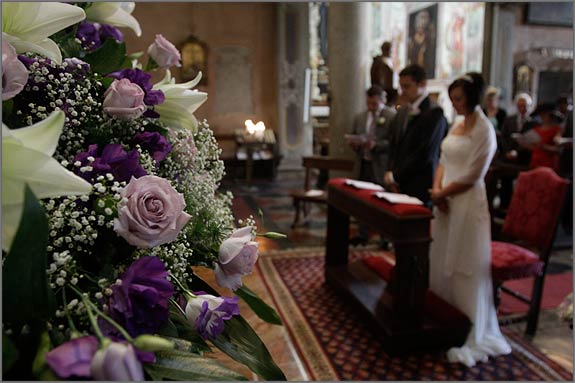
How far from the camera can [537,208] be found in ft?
11.2

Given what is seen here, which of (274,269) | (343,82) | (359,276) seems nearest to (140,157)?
(359,276)

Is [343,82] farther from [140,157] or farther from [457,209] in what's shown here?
[140,157]

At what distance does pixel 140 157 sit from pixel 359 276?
3.46 m

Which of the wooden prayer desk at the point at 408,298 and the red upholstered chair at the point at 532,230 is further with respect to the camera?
the red upholstered chair at the point at 532,230

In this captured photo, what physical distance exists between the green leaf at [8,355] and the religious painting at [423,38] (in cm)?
1477

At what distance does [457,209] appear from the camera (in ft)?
11.2

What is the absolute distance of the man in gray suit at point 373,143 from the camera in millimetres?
5449

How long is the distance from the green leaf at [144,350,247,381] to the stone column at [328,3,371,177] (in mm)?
6093

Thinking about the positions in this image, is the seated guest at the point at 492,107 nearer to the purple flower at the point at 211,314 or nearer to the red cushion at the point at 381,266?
the red cushion at the point at 381,266

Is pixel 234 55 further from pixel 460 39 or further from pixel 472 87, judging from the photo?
pixel 472 87

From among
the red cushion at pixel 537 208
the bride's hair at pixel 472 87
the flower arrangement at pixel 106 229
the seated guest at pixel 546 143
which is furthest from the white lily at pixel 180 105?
the seated guest at pixel 546 143

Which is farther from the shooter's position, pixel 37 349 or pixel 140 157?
pixel 140 157

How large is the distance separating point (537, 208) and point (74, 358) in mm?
3494

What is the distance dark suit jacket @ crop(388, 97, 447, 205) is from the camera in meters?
3.97
